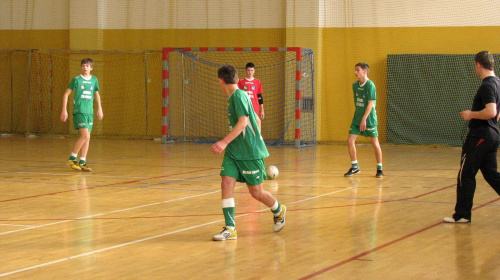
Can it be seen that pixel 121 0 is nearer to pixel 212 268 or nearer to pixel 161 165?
pixel 161 165

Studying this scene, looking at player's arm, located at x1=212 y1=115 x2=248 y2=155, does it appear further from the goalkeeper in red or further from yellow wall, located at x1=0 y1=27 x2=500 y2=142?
yellow wall, located at x1=0 y1=27 x2=500 y2=142

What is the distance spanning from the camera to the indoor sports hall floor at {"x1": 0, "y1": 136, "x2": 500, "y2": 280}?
5.11m

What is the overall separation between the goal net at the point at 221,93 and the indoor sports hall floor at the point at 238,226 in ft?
18.9

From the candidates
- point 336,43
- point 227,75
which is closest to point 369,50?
point 336,43

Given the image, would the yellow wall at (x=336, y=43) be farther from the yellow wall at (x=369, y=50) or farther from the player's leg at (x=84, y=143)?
the player's leg at (x=84, y=143)

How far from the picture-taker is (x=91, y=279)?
15.7 ft

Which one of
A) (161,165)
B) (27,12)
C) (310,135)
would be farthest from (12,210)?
(27,12)

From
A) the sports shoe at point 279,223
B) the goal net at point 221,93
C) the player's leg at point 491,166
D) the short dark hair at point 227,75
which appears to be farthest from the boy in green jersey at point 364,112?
the goal net at point 221,93

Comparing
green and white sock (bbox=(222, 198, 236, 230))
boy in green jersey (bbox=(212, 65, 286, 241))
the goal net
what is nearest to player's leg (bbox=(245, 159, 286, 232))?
boy in green jersey (bbox=(212, 65, 286, 241))

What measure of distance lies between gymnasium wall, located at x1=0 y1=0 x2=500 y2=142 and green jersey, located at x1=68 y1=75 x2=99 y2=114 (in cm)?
764

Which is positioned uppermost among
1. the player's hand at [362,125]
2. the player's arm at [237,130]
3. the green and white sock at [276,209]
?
the player's arm at [237,130]

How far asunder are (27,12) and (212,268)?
17.7 meters

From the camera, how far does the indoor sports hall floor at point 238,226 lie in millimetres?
5109

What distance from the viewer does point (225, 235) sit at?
6.10m
